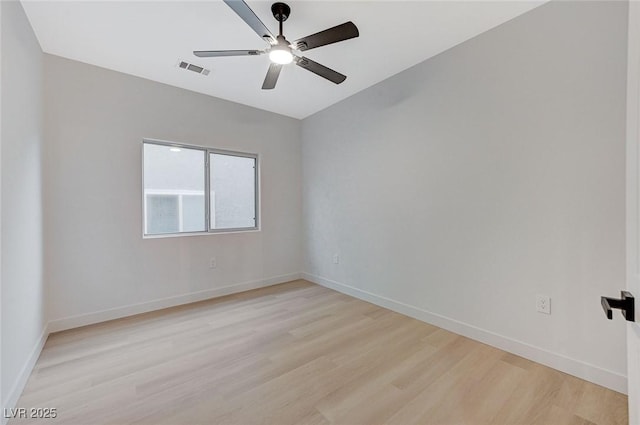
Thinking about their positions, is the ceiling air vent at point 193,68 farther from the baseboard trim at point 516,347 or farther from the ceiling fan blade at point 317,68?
the baseboard trim at point 516,347

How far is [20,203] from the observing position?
1795 mm

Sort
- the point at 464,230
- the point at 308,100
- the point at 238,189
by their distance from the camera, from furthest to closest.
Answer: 1. the point at 238,189
2. the point at 308,100
3. the point at 464,230

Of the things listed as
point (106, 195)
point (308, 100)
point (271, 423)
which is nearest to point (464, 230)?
point (271, 423)

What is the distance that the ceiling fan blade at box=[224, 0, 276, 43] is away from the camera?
1509mm

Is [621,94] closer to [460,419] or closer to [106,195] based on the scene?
[460,419]

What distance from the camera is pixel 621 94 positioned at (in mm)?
1596

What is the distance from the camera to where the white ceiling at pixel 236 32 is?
1.92 metres

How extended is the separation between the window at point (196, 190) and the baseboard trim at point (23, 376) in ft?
4.08

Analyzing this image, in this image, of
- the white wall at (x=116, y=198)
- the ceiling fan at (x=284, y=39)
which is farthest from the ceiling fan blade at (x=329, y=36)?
the white wall at (x=116, y=198)

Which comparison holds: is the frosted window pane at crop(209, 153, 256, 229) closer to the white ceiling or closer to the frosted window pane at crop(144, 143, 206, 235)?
the frosted window pane at crop(144, 143, 206, 235)

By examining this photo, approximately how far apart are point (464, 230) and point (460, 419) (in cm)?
144

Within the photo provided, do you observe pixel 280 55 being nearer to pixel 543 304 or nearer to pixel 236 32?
pixel 236 32

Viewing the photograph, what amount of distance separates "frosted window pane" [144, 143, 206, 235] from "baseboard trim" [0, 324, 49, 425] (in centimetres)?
126

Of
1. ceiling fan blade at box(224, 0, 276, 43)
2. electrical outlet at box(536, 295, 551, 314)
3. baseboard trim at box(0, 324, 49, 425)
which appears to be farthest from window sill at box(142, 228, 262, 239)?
electrical outlet at box(536, 295, 551, 314)
